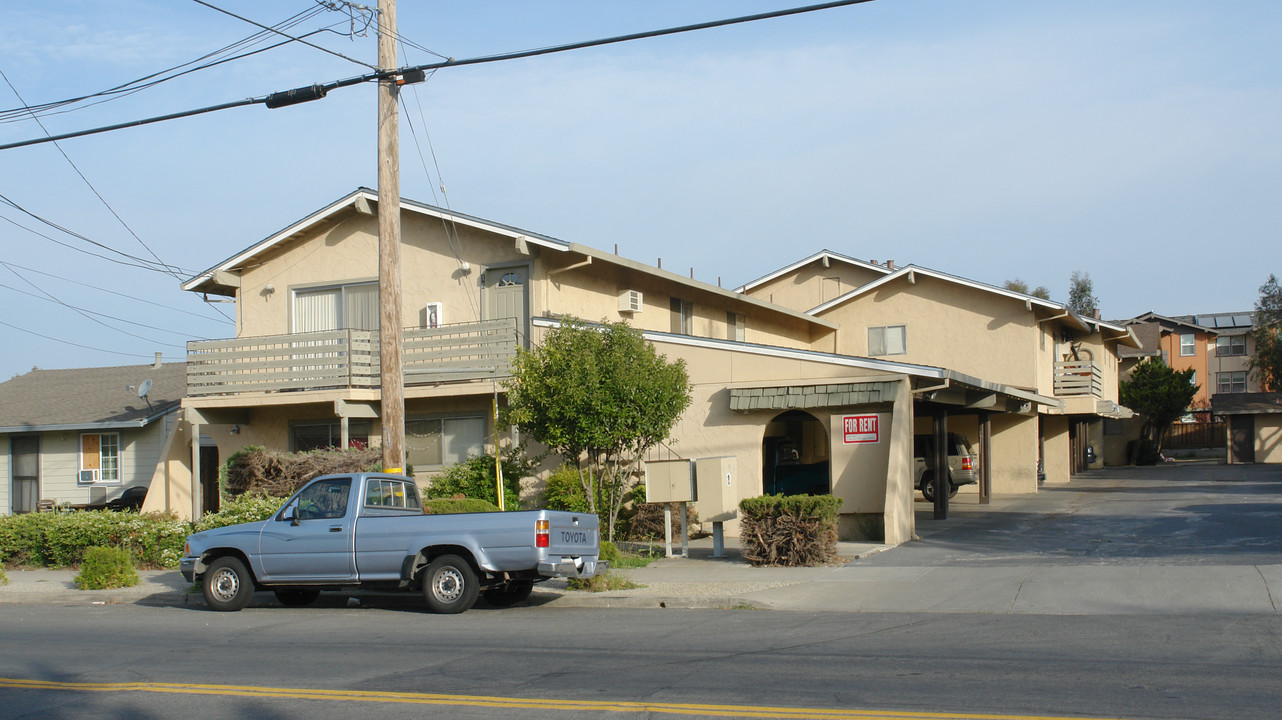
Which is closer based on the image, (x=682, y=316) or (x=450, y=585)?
(x=450, y=585)

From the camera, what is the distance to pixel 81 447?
27.2 metres

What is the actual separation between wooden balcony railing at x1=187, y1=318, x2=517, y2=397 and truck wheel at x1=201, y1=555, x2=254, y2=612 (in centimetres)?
756

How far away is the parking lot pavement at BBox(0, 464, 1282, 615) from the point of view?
1236 cm

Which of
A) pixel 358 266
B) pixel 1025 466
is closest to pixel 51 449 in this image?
pixel 358 266

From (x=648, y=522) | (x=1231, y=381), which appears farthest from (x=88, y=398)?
(x=1231, y=381)

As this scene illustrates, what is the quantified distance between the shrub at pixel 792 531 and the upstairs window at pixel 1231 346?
2350 inches

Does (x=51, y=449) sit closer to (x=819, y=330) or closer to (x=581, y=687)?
(x=819, y=330)

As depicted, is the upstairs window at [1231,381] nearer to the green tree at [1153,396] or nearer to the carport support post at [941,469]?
the green tree at [1153,396]

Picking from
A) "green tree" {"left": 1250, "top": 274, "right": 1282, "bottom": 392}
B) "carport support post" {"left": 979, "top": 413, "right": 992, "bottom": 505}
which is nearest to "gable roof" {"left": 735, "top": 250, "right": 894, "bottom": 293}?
"carport support post" {"left": 979, "top": 413, "right": 992, "bottom": 505}

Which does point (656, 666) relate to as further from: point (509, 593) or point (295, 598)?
point (295, 598)

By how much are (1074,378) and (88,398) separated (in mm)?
28095

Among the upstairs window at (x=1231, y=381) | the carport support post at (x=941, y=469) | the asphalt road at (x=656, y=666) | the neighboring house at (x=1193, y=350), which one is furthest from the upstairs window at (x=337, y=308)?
the upstairs window at (x=1231, y=381)

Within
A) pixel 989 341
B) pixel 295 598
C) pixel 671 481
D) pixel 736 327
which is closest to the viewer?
pixel 295 598

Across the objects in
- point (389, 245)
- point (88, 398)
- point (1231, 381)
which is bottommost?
point (88, 398)
